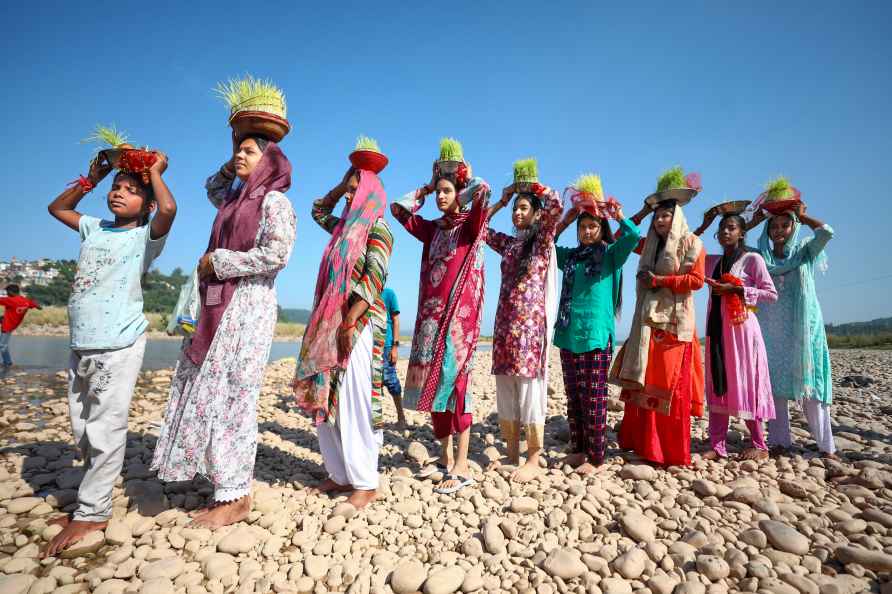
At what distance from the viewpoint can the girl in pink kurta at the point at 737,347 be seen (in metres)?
4.05

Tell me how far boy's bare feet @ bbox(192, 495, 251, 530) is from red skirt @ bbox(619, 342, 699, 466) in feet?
10.5

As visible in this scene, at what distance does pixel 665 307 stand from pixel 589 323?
2.31 feet

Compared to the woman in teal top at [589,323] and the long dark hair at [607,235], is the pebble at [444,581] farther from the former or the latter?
the long dark hair at [607,235]

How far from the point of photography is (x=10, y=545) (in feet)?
8.61

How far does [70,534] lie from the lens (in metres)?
2.56

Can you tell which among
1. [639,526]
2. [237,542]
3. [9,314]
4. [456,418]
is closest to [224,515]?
[237,542]

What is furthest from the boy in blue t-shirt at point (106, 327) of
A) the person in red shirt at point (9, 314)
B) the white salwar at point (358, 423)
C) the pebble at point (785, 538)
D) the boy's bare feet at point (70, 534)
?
the person in red shirt at point (9, 314)

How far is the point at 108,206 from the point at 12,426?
13.3 ft

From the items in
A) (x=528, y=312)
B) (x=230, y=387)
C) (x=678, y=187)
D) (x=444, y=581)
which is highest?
(x=678, y=187)

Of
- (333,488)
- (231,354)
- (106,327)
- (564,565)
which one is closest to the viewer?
(564,565)

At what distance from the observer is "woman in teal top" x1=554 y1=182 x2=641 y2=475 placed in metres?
3.82

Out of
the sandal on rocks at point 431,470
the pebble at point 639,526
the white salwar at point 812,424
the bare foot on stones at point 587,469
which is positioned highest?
the white salwar at point 812,424

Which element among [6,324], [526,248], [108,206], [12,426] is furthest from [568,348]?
[6,324]

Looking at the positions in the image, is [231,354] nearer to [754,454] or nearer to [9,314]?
[754,454]
